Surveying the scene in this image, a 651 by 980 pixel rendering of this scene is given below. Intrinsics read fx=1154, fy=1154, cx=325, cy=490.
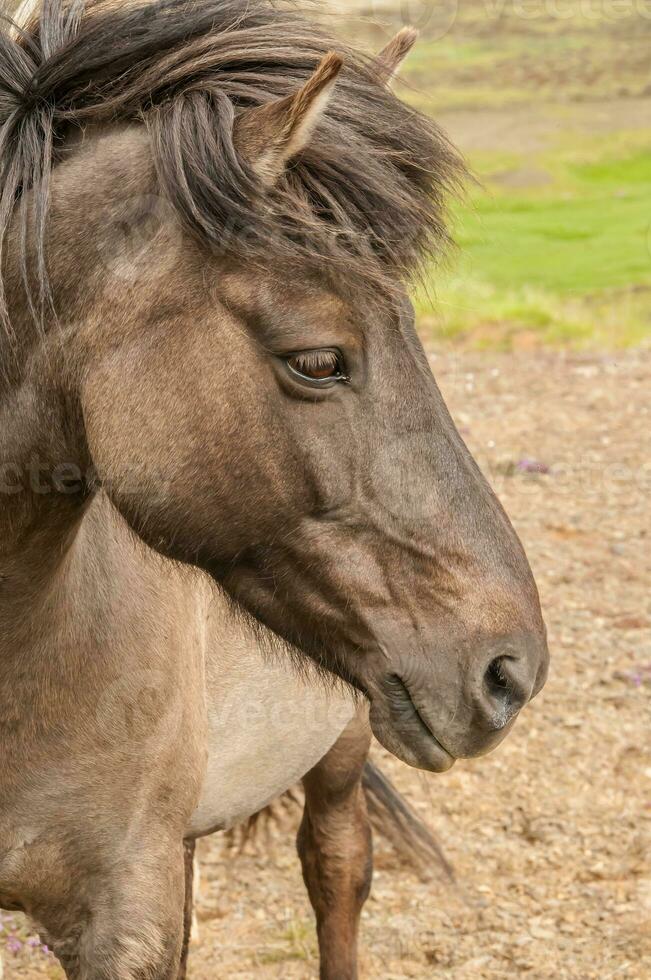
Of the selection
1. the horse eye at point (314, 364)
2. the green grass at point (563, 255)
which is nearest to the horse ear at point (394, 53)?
the horse eye at point (314, 364)

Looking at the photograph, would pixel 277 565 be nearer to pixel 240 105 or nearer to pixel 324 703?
pixel 240 105

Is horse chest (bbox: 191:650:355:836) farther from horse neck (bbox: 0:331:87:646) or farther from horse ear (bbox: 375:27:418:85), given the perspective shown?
horse ear (bbox: 375:27:418:85)

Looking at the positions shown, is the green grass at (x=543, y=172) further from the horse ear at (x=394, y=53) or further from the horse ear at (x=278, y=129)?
the horse ear at (x=278, y=129)

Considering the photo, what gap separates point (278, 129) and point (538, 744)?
4279 mm

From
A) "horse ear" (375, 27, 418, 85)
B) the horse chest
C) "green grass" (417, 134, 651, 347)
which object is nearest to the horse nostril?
the horse chest

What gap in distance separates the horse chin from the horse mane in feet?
2.90

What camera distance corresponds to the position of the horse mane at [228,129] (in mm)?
2178

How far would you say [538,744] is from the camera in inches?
227

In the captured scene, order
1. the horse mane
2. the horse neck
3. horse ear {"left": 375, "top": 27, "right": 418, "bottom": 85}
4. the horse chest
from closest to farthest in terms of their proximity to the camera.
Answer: the horse mane → the horse neck → horse ear {"left": 375, "top": 27, "right": 418, "bottom": 85} → the horse chest

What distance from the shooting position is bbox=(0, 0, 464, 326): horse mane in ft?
7.14

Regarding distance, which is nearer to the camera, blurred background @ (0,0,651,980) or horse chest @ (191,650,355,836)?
horse chest @ (191,650,355,836)

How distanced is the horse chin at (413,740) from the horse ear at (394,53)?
1.35 m

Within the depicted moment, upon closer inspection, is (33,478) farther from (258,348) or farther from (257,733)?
(257,733)

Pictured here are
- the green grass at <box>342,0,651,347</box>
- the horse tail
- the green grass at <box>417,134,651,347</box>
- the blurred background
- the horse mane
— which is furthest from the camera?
the green grass at <box>417,134,651,347</box>
